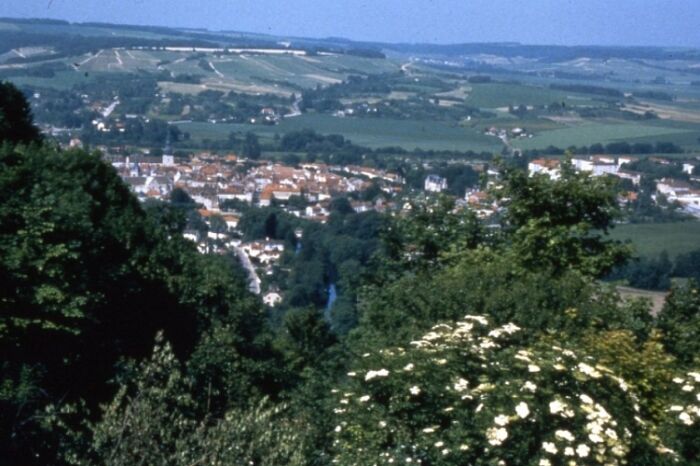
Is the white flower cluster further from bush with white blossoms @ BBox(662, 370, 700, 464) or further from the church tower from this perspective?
the church tower

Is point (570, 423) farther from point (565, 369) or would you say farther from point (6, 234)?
point (6, 234)

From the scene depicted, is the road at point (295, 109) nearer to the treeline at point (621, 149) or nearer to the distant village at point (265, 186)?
the distant village at point (265, 186)

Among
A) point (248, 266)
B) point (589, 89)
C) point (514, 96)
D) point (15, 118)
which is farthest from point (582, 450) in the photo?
point (589, 89)

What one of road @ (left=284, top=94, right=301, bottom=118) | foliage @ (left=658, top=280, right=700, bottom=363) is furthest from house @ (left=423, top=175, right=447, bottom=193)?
road @ (left=284, top=94, right=301, bottom=118)

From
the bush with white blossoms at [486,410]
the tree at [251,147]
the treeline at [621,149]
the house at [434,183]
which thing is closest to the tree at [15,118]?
the bush with white blossoms at [486,410]

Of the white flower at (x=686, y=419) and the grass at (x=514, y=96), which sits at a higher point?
the white flower at (x=686, y=419)

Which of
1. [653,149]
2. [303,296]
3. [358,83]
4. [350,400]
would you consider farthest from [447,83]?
[350,400]

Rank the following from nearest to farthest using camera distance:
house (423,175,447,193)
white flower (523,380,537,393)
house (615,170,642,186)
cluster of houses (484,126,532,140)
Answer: white flower (523,380,537,393), house (615,170,642,186), house (423,175,447,193), cluster of houses (484,126,532,140)
